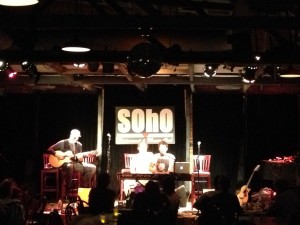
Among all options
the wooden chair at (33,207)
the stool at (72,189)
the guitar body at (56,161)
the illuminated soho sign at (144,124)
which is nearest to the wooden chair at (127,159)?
the illuminated soho sign at (144,124)

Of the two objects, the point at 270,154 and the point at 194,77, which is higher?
the point at 194,77

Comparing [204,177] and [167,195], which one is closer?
[167,195]

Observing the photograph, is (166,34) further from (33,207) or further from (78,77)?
(33,207)

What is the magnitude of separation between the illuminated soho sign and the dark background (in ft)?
0.95

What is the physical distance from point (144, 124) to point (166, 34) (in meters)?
4.28

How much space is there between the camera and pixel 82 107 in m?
14.4

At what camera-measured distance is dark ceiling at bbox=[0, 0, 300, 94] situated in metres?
6.62

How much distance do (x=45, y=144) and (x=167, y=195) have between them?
7.42 meters

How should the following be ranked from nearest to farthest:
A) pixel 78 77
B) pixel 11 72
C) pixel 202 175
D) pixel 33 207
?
pixel 33 207
pixel 11 72
pixel 78 77
pixel 202 175

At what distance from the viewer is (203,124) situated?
14.1 m

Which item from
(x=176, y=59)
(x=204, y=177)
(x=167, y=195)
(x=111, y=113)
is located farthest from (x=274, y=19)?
(x=111, y=113)

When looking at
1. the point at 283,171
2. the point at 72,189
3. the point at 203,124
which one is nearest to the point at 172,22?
the point at 283,171

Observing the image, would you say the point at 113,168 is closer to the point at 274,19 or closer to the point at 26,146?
the point at 26,146

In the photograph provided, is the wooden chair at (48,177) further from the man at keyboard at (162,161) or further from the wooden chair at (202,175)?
the wooden chair at (202,175)
